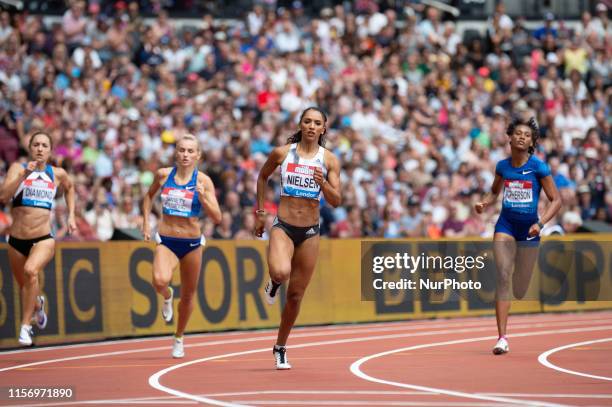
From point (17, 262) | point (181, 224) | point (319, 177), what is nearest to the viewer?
point (319, 177)

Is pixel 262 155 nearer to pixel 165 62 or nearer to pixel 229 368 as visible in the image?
pixel 165 62

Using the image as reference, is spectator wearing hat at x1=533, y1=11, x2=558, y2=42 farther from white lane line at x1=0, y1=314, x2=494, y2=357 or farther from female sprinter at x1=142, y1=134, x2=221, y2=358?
female sprinter at x1=142, y1=134, x2=221, y2=358

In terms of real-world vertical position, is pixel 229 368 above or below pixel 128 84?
below

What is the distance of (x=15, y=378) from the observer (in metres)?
12.7

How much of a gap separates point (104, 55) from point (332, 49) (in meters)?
5.26

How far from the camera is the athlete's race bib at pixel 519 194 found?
1491cm

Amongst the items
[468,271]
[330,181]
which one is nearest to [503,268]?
[330,181]

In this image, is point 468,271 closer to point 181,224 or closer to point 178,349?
point 178,349

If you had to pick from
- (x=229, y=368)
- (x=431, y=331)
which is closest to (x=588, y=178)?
(x=431, y=331)

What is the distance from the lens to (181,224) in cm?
1471

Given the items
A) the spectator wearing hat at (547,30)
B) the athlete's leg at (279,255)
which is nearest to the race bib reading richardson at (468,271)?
the athlete's leg at (279,255)

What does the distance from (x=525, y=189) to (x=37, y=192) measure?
226 inches

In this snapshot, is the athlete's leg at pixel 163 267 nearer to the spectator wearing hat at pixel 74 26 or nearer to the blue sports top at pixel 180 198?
the blue sports top at pixel 180 198

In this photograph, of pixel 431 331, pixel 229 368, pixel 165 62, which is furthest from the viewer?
pixel 165 62
